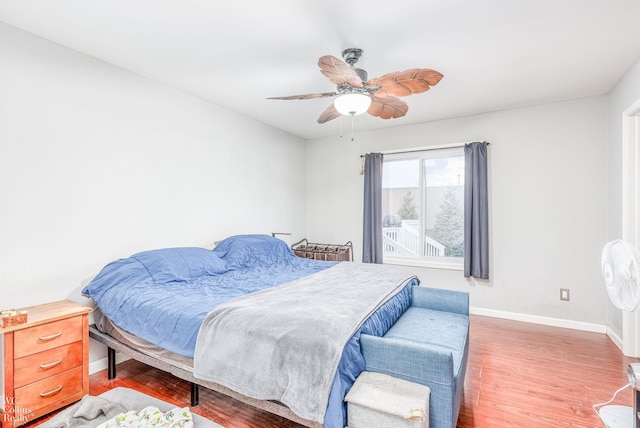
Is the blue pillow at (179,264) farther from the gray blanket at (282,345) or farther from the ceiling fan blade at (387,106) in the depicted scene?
the ceiling fan blade at (387,106)

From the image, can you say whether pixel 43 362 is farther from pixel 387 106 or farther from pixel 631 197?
pixel 631 197

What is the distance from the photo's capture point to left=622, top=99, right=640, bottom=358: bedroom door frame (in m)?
2.84

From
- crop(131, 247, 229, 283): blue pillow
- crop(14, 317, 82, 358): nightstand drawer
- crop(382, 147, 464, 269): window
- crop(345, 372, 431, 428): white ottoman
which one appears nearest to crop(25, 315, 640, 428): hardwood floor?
crop(14, 317, 82, 358): nightstand drawer

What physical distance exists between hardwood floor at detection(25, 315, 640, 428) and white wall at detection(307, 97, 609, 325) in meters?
0.57

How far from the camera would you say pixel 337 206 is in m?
5.15

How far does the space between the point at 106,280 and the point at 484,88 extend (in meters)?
3.83

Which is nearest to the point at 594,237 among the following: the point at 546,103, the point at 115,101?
the point at 546,103

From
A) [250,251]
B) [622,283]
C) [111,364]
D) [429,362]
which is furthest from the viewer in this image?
[250,251]

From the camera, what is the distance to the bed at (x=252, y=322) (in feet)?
5.06

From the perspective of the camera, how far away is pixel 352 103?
2.36 metres

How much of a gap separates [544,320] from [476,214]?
1.43 meters

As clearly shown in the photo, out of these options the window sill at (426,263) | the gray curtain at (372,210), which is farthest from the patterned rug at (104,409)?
the window sill at (426,263)

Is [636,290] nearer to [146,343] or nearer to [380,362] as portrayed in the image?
[380,362]

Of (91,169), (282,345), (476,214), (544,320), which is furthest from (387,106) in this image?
(544,320)
